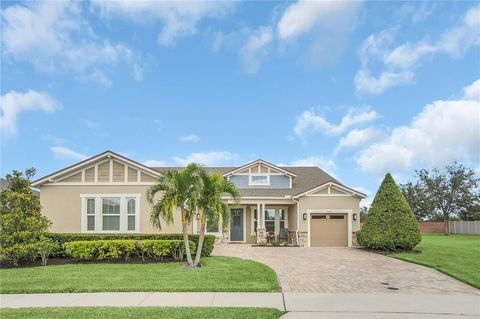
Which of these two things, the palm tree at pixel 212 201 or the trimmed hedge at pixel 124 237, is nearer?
the palm tree at pixel 212 201

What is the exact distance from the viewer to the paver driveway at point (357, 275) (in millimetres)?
9695

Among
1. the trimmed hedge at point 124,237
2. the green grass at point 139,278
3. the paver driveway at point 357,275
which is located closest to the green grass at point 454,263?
the paver driveway at point 357,275

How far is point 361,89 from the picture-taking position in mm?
17797

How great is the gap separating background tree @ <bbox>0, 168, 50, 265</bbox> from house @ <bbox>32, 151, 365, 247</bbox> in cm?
283

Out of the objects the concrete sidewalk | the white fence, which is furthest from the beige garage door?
the white fence

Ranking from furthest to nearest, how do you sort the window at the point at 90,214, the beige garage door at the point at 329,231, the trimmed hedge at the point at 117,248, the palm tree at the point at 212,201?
the beige garage door at the point at 329,231
the window at the point at 90,214
the trimmed hedge at the point at 117,248
the palm tree at the point at 212,201

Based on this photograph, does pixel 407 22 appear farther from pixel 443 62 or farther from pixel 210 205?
pixel 210 205

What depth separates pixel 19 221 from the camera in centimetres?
1366

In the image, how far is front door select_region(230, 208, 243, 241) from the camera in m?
24.4

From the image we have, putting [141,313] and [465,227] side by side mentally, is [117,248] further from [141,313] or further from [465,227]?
[465,227]

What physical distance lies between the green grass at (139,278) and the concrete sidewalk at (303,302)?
0.47 m

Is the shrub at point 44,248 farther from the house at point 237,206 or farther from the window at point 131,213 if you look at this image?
the window at point 131,213

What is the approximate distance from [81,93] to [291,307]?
13.6 meters

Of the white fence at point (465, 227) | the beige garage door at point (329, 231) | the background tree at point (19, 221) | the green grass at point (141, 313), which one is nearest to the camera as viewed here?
the green grass at point (141, 313)
